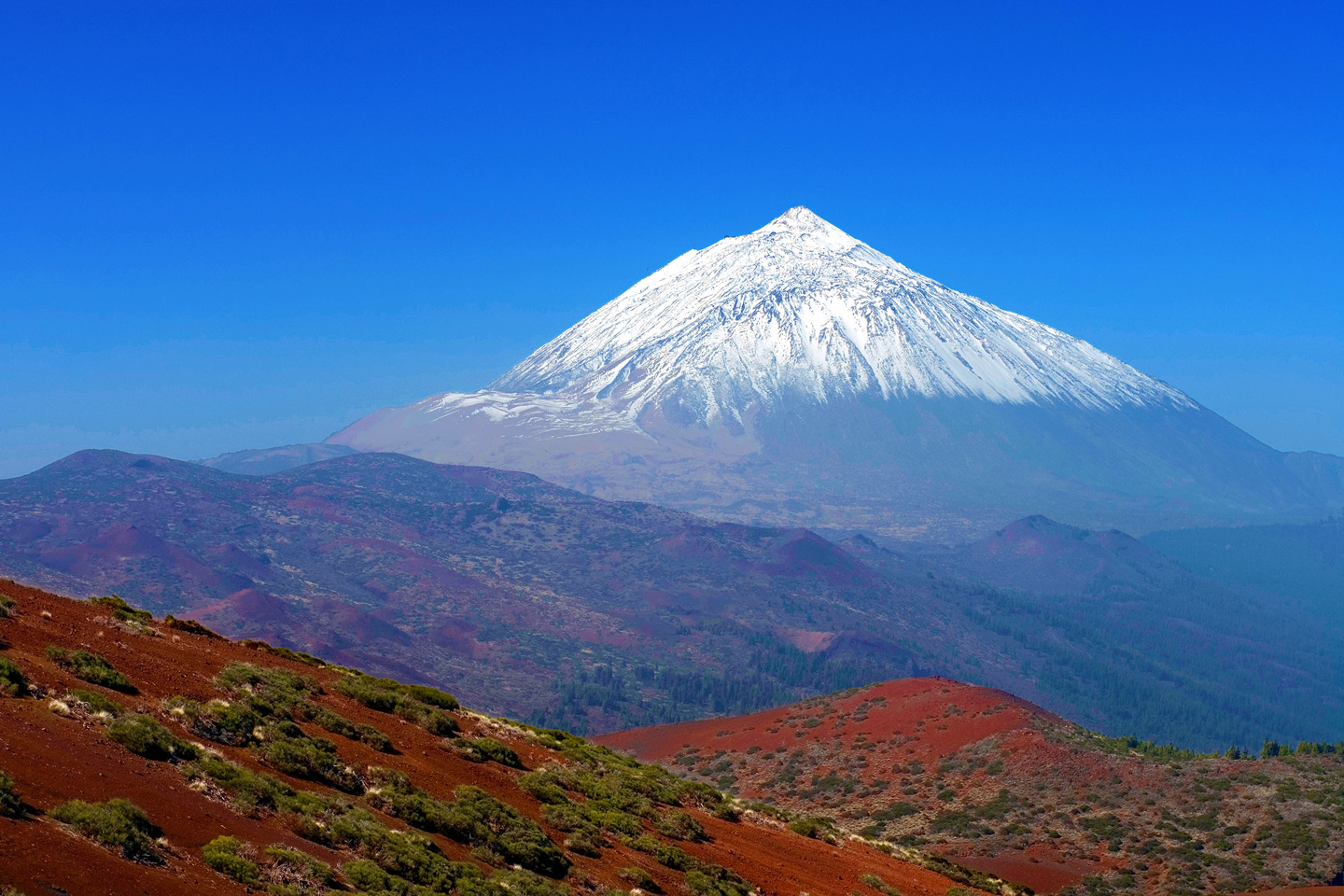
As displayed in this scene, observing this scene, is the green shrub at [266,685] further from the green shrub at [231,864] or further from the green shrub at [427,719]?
the green shrub at [231,864]

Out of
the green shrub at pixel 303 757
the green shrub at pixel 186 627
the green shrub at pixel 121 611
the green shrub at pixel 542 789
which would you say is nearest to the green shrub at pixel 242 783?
the green shrub at pixel 303 757

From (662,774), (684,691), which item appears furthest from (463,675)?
(662,774)

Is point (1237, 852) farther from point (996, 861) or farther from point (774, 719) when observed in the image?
point (774, 719)

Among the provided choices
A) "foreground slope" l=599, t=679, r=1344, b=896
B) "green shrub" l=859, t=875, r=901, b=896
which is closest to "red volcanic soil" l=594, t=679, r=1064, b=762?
"foreground slope" l=599, t=679, r=1344, b=896

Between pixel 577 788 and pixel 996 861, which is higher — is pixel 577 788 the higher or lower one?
the higher one

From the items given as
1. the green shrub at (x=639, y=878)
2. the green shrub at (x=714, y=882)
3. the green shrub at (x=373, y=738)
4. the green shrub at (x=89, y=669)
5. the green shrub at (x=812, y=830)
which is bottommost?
the green shrub at (x=812, y=830)

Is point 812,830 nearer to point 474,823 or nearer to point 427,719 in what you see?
point 427,719
